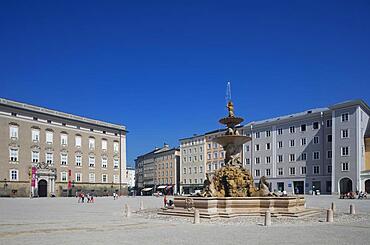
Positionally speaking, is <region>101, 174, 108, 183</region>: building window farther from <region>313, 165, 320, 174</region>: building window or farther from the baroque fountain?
the baroque fountain

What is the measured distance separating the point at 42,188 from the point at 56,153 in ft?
23.5

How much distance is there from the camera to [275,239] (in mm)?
14719

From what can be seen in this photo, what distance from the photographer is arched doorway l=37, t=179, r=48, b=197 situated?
Result: 76562 mm

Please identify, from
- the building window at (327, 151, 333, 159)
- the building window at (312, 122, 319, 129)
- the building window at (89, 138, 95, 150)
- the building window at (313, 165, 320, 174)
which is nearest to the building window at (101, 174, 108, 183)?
the building window at (89, 138, 95, 150)

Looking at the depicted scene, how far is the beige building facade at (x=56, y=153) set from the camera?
71.7 metres

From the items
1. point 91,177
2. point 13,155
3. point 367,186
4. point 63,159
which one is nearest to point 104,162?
point 91,177

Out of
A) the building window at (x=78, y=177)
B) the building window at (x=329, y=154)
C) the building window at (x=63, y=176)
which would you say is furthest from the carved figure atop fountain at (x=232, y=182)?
the building window at (x=78, y=177)

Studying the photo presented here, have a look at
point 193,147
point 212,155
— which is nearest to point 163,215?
point 212,155

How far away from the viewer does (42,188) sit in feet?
254

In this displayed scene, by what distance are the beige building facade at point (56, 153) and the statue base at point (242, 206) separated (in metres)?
53.5

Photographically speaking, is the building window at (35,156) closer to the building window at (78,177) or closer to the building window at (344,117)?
the building window at (78,177)

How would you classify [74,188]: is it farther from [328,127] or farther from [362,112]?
[362,112]

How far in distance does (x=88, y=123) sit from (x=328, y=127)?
47.4m

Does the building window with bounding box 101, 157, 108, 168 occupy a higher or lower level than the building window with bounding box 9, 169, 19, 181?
higher
